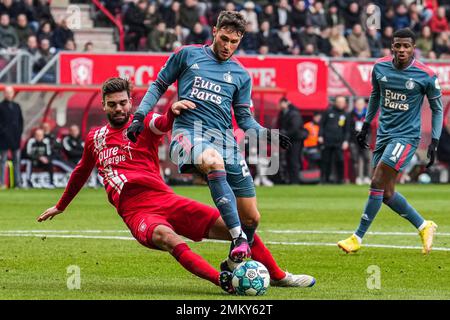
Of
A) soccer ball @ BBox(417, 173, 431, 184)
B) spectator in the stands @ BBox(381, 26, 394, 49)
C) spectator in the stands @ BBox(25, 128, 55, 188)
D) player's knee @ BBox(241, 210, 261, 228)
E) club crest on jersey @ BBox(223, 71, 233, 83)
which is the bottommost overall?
soccer ball @ BBox(417, 173, 431, 184)

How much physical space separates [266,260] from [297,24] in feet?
83.4

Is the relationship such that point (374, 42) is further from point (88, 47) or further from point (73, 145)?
point (73, 145)

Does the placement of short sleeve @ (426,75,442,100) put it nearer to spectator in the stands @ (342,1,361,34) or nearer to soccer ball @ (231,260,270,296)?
soccer ball @ (231,260,270,296)

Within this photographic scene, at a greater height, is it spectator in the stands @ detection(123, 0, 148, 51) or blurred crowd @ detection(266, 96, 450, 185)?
spectator in the stands @ detection(123, 0, 148, 51)

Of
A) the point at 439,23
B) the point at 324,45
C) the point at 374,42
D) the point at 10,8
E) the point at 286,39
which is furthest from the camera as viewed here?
the point at 439,23

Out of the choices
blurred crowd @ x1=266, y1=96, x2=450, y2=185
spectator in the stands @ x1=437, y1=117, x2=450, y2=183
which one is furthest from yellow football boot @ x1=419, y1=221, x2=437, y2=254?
spectator in the stands @ x1=437, y1=117, x2=450, y2=183

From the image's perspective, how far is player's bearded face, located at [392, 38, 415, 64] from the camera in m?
14.2

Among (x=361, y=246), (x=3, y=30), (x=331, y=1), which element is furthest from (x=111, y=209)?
(x=331, y=1)

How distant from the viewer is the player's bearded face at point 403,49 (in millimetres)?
14156

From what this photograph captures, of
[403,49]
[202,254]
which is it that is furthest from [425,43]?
[202,254]

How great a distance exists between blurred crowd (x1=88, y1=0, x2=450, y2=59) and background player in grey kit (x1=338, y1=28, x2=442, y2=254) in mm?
17753

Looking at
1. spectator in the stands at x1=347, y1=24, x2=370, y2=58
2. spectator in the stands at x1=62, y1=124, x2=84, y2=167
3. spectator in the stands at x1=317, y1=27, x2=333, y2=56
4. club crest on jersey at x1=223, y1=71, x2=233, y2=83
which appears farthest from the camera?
spectator in the stands at x1=347, y1=24, x2=370, y2=58

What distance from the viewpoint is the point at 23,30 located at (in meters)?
30.5
